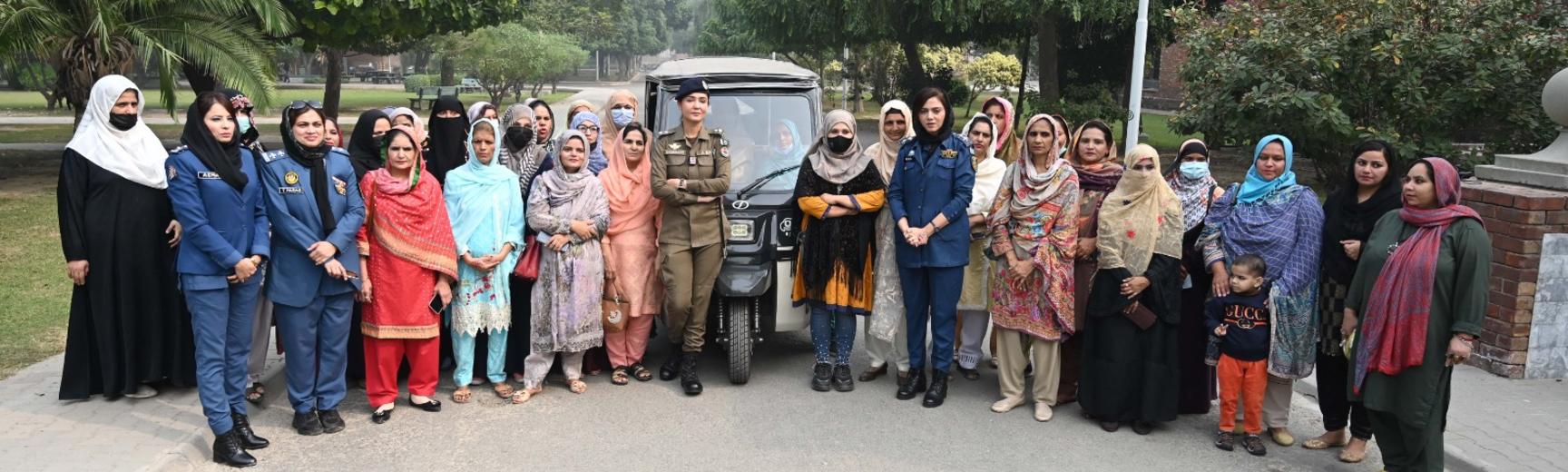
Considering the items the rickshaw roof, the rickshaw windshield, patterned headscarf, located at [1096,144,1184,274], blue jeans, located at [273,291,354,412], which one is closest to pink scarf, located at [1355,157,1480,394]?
patterned headscarf, located at [1096,144,1184,274]

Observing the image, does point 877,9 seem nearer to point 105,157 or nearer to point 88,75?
point 88,75

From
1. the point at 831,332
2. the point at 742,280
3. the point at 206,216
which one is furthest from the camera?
the point at 831,332

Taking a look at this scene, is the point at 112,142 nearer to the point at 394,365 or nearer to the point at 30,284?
the point at 394,365

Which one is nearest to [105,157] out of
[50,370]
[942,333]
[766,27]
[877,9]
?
[50,370]

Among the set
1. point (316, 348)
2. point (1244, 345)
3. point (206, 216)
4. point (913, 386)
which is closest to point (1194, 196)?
point (1244, 345)

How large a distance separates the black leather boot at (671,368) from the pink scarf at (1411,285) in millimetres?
3667

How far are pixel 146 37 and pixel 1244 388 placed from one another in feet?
41.1

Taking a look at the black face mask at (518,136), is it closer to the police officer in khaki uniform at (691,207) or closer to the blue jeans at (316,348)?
the police officer in khaki uniform at (691,207)

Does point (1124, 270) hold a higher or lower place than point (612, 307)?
higher

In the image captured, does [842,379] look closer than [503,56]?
Yes

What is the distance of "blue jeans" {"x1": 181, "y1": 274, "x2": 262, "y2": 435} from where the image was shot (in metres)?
4.94

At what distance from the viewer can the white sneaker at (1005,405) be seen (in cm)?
602

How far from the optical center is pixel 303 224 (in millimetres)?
5164

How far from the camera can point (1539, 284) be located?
6434 mm
